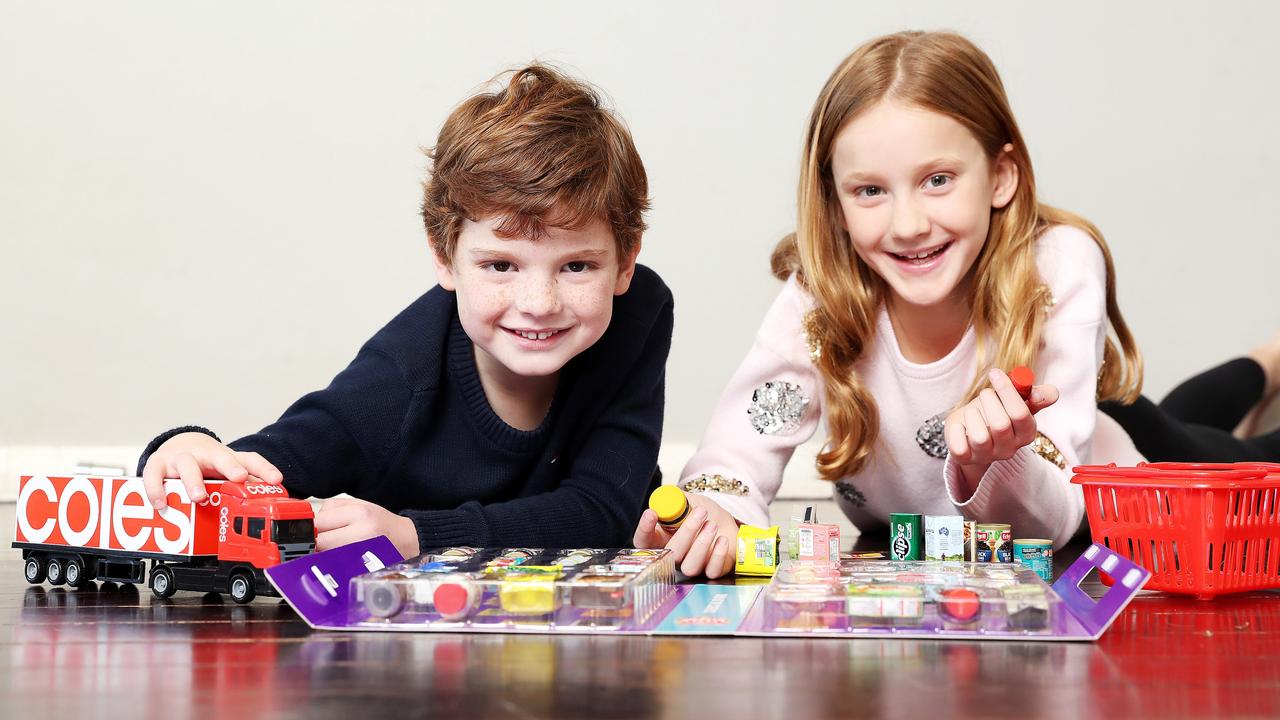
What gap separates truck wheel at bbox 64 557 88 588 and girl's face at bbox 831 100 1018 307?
933 mm

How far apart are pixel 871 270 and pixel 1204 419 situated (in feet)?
3.91

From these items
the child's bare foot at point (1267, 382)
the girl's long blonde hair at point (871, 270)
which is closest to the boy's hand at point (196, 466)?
the girl's long blonde hair at point (871, 270)

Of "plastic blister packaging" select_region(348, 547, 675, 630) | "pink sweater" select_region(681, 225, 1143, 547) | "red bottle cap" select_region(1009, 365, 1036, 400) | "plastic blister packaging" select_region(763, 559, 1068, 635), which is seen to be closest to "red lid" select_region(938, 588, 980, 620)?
"plastic blister packaging" select_region(763, 559, 1068, 635)

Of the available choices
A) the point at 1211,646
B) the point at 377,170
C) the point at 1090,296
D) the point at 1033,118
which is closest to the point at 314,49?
the point at 377,170

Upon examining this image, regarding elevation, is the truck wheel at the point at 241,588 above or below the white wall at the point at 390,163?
below

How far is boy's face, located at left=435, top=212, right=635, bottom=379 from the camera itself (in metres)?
1.20

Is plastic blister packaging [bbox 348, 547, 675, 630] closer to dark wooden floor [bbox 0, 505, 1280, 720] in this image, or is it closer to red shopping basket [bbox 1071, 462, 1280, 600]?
dark wooden floor [bbox 0, 505, 1280, 720]

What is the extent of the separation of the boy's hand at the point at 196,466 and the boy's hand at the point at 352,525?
0.06 m

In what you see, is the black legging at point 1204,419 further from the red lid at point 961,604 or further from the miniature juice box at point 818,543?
the red lid at point 961,604

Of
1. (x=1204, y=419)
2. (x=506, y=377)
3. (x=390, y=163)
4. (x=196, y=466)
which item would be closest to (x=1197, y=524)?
(x=506, y=377)

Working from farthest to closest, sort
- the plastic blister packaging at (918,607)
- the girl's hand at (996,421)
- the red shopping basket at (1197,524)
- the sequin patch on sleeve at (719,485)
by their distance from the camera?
the sequin patch on sleeve at (719,485)
the girl's hand at (996,421)
the red shopping basket at (1197,524)
the plastic blister packaging at (918,607)

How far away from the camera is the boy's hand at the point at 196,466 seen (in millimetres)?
1027

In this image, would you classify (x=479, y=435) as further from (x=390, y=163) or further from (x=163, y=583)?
(x=390, y=163)

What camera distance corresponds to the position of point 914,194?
4.56 ft
